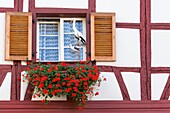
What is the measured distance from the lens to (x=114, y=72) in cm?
917

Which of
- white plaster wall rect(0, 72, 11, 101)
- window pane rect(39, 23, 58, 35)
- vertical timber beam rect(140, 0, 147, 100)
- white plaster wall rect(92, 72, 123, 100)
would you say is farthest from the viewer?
window pane rect(39, 23, 58, 35)

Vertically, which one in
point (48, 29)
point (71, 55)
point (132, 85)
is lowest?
point (132, 85)

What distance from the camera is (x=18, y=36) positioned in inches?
358

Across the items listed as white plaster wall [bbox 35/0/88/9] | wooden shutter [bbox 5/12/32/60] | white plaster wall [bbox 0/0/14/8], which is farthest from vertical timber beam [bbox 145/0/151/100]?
white plaster wall [bbox 0/0/14/8]

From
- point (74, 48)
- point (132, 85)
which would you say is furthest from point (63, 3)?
point (132, 85)

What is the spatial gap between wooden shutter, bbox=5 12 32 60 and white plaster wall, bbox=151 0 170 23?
2.06 metres

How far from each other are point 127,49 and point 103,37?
17.5 inches

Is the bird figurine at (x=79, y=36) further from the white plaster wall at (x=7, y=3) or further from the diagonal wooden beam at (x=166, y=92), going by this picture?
the diagonal wooden beam at (x=166, y=92)

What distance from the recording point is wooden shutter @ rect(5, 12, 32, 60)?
9008mm

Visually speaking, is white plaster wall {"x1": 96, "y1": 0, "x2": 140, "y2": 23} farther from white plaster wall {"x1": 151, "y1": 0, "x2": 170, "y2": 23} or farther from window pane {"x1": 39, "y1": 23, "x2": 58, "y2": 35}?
window pane {"x1": 39, "y1": 23, "x2": 58, "y2": 35}

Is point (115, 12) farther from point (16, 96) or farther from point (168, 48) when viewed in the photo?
point (16, 96)

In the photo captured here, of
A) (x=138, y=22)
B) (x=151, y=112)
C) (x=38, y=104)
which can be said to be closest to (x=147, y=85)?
(x=151, y=112)

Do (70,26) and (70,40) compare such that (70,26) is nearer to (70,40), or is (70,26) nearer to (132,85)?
(70,40)

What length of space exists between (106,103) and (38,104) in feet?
3.59
